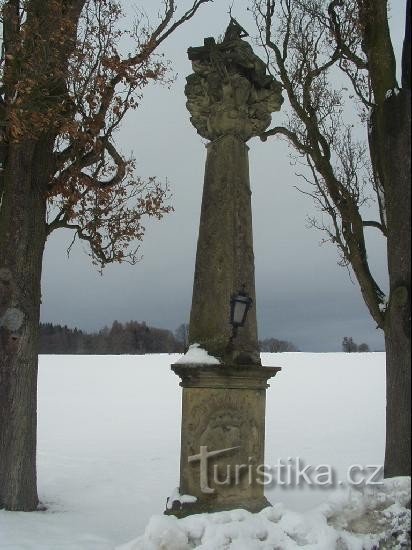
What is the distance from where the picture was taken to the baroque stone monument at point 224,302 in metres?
6.46

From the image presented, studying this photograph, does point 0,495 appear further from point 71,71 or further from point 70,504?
point 71,71

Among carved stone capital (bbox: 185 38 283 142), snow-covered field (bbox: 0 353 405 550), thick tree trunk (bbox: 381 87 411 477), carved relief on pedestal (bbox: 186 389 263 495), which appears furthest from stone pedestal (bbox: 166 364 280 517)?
carved stone capital (bbox: 185 38 283 142)

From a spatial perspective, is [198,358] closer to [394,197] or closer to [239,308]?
[239,308]

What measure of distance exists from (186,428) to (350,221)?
486 cm

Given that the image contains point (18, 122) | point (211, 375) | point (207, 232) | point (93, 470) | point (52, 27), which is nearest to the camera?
point (211, 375)

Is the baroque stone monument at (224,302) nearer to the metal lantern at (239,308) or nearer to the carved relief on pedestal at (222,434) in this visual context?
the carved relief on pedestal at (222,434)

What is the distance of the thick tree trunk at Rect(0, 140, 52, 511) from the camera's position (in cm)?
866

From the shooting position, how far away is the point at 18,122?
8.14m

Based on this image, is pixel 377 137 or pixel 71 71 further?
pixel 71 71

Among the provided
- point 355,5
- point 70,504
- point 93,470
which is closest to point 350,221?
point 355,5

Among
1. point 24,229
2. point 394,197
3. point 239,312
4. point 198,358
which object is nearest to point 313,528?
point 198,358

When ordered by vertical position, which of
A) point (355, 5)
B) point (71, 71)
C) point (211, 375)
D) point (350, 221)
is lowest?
point (211, 375)

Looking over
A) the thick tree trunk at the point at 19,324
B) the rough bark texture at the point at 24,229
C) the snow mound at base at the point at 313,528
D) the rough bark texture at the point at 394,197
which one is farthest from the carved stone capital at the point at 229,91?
the snow mound at base at the point at 313,528

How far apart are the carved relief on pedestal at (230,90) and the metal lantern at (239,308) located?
1.97m
